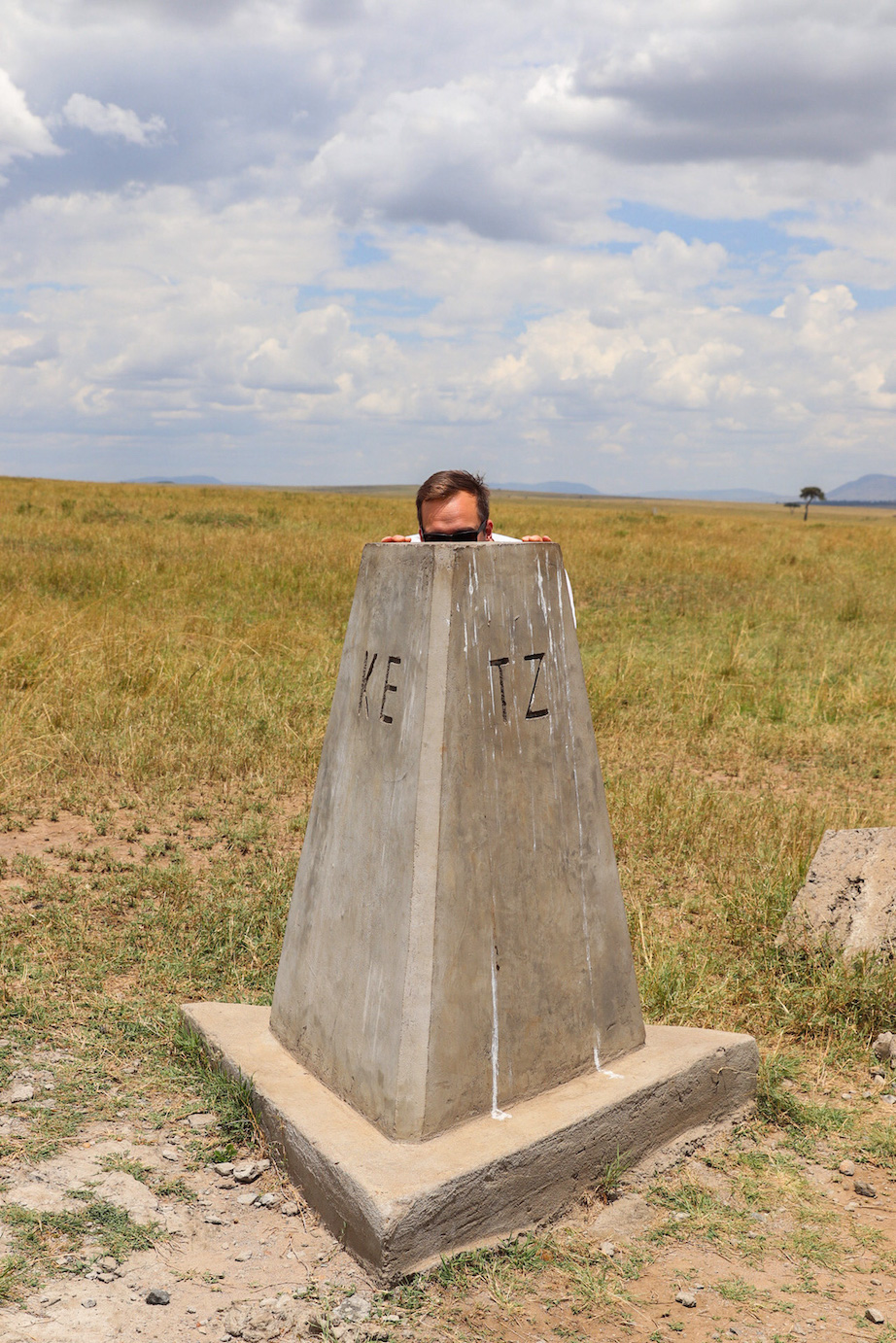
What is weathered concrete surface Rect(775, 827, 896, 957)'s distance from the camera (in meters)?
3.70

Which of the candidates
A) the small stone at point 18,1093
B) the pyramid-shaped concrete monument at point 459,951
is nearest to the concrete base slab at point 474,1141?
the pyramid-shaped concrete monument at point 459,951

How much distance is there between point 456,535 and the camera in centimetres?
271

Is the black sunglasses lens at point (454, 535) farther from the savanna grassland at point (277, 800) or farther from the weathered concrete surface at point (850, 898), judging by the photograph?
the weathered concrete surface at point (850, 898)

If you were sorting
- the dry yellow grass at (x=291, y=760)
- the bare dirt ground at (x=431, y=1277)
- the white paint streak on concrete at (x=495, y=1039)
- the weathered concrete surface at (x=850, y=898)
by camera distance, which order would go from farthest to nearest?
the weathered concrete surface at (x=850, y=898)
the dry yellow grass at (x=291, y=760)
the white paint streak on concrete at (x=495, y=1039)
the bare dirt ground at (x=431, y=1277)

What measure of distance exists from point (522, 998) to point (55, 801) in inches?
133

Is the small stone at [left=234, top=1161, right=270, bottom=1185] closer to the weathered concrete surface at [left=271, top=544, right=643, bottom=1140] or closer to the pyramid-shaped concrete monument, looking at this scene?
the pyramid-shaped concrete monument

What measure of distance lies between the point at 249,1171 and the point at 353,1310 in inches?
20.9

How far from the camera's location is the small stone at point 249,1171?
2463 mm

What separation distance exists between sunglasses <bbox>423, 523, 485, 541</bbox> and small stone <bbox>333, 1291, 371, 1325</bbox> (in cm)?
183

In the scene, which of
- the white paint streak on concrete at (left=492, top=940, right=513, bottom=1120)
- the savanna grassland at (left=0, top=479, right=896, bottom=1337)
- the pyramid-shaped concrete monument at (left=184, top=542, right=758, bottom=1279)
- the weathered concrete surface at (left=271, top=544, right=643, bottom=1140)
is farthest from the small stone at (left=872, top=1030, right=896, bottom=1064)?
the white paint streak on concrete at (left=492, top=940, right=513, bottom=1120)

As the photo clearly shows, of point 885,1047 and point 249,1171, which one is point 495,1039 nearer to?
point 249,1171

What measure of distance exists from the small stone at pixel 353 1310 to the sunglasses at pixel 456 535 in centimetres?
183

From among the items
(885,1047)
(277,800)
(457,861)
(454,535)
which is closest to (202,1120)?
(457,861)

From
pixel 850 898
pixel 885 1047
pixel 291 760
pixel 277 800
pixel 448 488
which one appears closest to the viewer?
pixel 448 488
